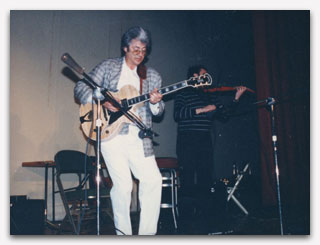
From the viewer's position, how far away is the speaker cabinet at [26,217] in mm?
2527

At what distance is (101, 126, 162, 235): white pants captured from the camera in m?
2.29

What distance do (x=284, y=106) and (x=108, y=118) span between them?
2526mm

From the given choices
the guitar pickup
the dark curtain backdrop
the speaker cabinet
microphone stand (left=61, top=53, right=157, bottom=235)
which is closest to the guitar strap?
the guitar pickup

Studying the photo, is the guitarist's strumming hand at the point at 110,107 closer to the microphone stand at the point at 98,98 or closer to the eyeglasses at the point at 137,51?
the microphone stand at the point at 98,98

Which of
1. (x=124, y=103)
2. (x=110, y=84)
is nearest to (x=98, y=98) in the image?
(x=124, y=103)

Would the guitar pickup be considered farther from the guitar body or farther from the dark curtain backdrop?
the dark curtain backdrop

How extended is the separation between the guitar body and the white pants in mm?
63

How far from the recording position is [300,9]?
3.00 meters

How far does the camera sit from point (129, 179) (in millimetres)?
2330

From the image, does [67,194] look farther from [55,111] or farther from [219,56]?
[219,56]

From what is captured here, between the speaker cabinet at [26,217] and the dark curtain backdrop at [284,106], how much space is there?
2719 mm

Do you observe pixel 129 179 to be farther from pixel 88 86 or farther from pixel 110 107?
pixel 88 86

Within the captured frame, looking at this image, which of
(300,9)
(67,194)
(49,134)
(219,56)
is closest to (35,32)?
(49,134)

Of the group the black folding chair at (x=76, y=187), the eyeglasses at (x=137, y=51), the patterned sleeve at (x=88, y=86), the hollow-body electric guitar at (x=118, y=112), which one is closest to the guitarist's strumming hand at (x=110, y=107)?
the hollow-body electric guitar at (x=118, y=112)
